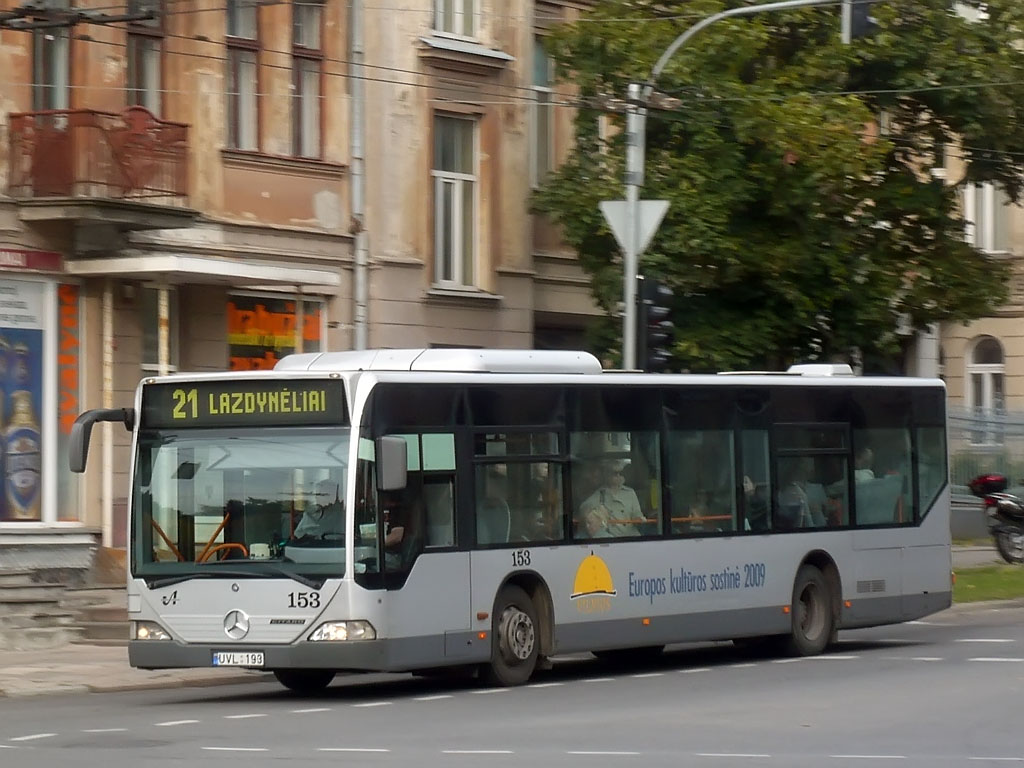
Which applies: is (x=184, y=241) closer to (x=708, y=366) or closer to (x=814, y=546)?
(x=708, y=366)

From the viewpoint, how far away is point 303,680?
17.8 meters

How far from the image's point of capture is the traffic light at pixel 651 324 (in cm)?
2288

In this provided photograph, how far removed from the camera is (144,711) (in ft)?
52.5

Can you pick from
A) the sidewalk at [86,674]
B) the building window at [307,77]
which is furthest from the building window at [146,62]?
the sidewalk at [86,674]

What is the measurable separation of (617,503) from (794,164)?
9.93m

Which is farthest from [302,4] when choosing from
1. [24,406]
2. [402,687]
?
[402,687]

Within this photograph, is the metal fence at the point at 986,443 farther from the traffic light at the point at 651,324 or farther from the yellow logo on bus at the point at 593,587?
the yellow logo on bus at the point at 593,587

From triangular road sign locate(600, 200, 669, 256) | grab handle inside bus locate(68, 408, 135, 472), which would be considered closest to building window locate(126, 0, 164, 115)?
triangular road sign locate(600, 200, 669, 256)

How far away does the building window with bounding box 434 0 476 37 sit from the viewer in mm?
30078

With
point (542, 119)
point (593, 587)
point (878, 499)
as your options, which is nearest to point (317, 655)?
point (593, 587)

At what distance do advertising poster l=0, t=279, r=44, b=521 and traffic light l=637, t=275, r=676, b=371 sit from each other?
687 centimetres

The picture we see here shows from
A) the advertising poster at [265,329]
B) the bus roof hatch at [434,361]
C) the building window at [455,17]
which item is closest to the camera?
the bus roof hatch at [434,361]

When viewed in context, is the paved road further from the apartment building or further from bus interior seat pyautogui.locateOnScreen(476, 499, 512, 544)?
the apartment building

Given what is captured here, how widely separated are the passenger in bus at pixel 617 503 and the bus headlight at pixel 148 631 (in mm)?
3840
